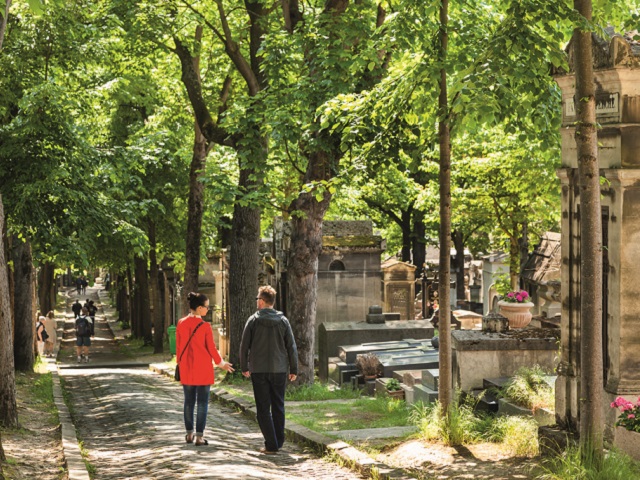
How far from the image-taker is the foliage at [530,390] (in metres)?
10.2

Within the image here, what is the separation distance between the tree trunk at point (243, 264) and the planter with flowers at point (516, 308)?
640 centimetres

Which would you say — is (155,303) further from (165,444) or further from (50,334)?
(165,444)

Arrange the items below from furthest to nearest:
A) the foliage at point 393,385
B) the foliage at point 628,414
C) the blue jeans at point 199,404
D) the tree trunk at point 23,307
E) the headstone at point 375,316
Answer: the tree trunk at point 23,307
the headstone at point 375,316
the foliage at point 393,385
the blue jeans at point 199,404
the foliage at point 628,414

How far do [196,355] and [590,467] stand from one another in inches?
168


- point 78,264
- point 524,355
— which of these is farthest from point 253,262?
point 524,355

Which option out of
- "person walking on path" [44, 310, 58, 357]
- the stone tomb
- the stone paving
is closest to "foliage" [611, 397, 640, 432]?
the stone paving

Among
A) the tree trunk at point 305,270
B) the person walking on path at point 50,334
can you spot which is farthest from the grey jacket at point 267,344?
the person walking on path at point 50,334

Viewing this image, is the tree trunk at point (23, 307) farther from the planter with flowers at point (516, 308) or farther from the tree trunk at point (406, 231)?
the tree trunk at point (406, 231)

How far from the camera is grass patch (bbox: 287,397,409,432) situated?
12039mm

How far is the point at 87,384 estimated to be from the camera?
22.2 m

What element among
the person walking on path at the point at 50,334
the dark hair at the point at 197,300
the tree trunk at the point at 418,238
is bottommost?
the person walking on path at the point at 50,334

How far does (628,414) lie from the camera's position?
772 cm

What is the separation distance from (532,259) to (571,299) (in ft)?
69.6

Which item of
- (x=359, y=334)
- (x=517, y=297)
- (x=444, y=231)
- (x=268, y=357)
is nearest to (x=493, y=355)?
(x=444, y=231)
